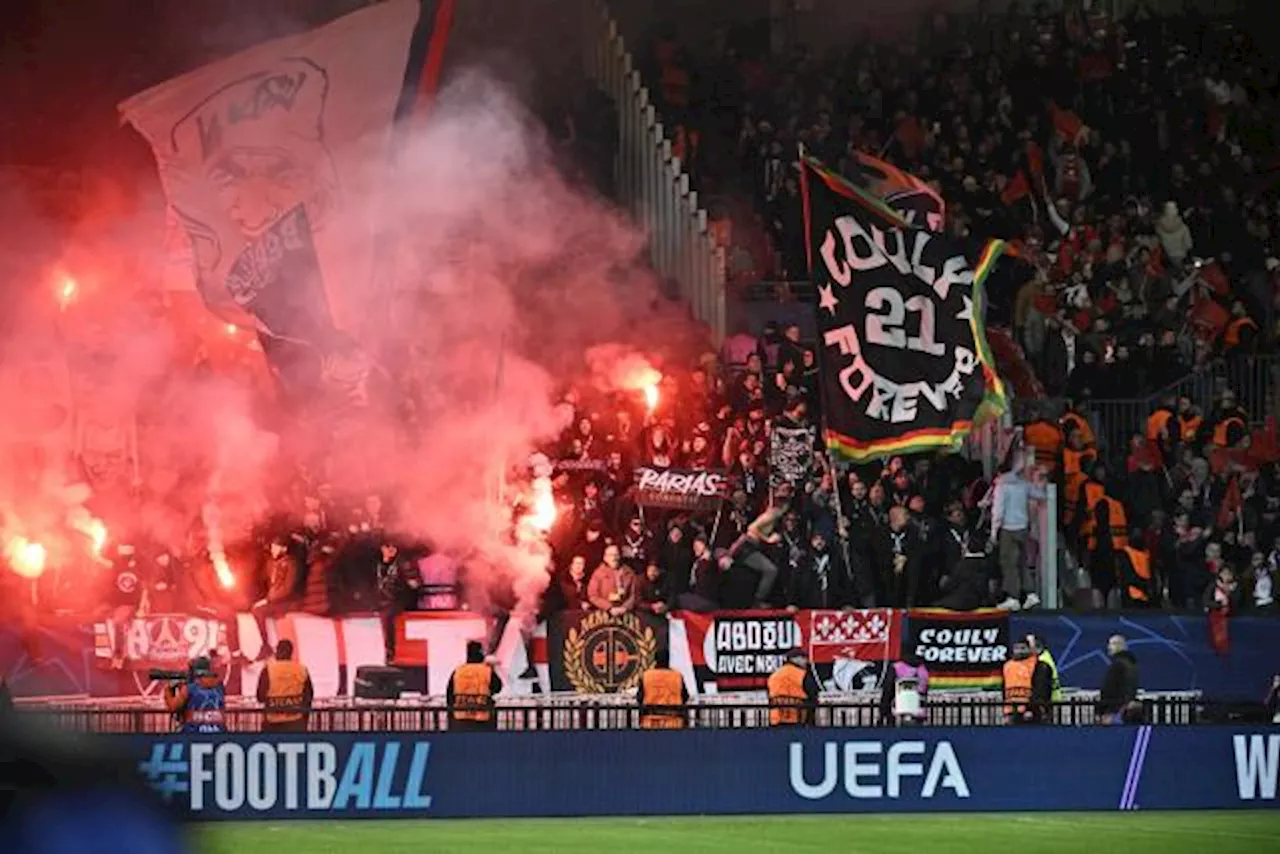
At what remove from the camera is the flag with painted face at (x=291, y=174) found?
780 inches

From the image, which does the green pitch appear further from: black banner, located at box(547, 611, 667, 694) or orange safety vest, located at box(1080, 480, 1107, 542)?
orange safety vest, located at box(1080, 480, 1107, 542)

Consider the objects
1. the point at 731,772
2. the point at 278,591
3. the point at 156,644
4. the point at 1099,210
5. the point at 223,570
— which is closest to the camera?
the point at 731,772

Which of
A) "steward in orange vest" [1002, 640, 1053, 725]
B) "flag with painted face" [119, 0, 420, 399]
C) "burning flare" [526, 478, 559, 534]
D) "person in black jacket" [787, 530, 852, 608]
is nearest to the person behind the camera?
"steward in orange vest" [1002, 640, 1053, 725]

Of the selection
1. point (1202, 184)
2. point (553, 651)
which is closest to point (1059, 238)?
point (1202, 184)

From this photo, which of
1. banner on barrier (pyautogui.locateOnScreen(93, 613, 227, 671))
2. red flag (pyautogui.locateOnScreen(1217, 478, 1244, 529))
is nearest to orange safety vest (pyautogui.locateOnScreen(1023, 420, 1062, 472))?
red flag (pyautogui.locateOnScreen(1217, 478, 1244, 529))

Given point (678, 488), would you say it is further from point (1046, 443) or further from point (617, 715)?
point (1046, 443)

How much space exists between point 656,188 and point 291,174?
13.7 feet

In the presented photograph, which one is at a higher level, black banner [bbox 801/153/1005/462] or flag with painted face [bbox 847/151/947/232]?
flag with painted face [bbox 847/151/947/232]

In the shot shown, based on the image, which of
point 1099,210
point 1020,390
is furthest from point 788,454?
point 1099,210

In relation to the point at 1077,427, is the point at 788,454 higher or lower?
lower

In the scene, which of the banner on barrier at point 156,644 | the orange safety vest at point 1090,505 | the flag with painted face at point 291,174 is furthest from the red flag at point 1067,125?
the banner on barrier at point 156,644

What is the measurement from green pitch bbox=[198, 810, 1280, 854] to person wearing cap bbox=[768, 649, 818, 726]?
1055 mm

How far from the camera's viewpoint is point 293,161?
20047 mm

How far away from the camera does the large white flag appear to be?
781 inches
